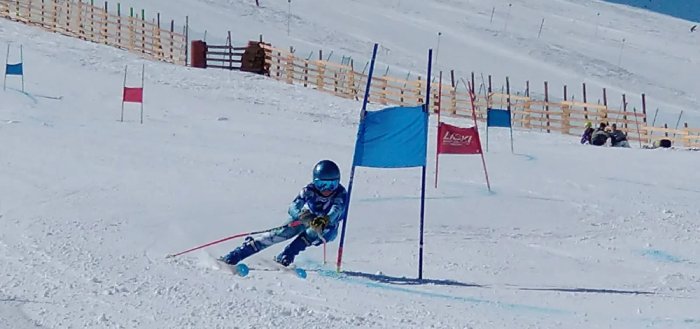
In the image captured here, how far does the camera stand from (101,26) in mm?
44062

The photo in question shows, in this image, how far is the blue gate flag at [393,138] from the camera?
9.36m

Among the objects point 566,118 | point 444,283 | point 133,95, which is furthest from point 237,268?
point 566,118

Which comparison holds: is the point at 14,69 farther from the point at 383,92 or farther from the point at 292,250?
the point at 292,250

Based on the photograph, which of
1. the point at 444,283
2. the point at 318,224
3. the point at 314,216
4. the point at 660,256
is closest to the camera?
the point at 444,283

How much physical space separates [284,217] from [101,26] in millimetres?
33523

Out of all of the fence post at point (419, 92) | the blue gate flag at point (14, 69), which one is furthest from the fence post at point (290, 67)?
the blue gate flag at point (14, 69)

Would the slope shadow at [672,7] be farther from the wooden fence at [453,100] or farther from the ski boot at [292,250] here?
the ski boot at [292,250]

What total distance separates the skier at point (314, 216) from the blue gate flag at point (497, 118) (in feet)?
38.7

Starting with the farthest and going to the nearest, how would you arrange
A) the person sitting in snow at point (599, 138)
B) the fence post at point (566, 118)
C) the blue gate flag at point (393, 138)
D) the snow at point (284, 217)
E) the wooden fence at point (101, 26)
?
the wooden fence at point (101, 26) < the fence post at point (566, 118) < the person sitting in snow at point (599, 138) < the blue gate flag at point (393, 138) < the snow at point (284, 217)

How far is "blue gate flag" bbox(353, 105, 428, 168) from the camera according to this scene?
9.36 m

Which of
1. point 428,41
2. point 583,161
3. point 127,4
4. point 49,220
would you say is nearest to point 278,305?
point 49,220

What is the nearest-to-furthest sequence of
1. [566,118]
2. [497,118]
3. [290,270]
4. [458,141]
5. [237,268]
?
[237,268] < [290,270] < [458,141] < [497,118] < [566,118]

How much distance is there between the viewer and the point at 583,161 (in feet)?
66.2

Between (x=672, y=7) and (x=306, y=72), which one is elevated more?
(x=672, y=7)
